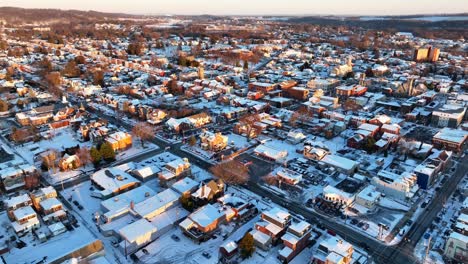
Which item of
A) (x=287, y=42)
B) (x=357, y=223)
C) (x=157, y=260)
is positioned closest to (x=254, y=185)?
(x=357, y=223)

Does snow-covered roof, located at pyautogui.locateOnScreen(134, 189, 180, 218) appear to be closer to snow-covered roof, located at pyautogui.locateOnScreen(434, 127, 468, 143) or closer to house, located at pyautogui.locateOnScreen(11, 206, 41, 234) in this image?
house, located at pyautogui.locateOnScreen(11, 206, 41, 234)

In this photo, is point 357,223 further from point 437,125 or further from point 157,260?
point 437,125

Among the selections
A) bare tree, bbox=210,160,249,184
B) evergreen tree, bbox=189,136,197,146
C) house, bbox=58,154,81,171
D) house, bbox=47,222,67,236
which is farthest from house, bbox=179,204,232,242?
house, bbox=58,154,81,171

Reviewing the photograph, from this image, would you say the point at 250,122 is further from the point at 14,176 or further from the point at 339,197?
the point at 14,176

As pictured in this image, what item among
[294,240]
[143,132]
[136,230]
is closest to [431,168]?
[294,240]

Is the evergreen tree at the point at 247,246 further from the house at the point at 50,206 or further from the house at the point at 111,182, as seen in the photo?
the house at the point at 50,206
